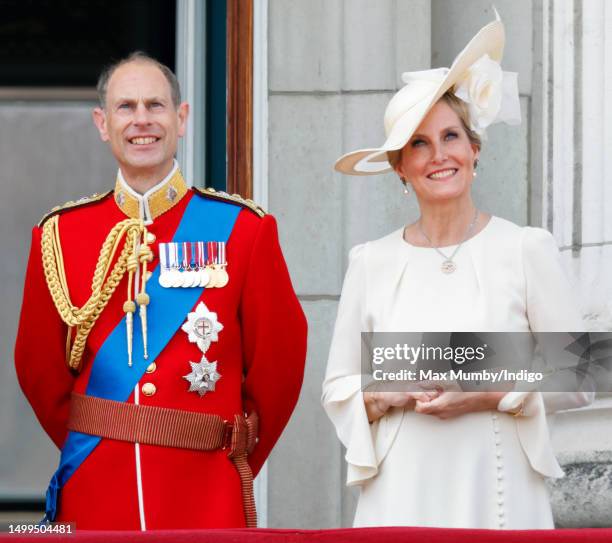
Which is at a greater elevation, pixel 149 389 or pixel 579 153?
pixel 579 153

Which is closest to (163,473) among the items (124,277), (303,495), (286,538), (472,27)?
(124,277)

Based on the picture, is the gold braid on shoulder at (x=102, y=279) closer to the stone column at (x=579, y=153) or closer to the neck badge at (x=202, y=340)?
the neck badge at (x=202, y=340)

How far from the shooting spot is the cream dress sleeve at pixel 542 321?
4453 mm

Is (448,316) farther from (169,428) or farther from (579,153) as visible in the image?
(579,153)

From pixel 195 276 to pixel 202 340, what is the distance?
6.8 inches

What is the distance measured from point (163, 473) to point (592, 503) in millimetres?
1734

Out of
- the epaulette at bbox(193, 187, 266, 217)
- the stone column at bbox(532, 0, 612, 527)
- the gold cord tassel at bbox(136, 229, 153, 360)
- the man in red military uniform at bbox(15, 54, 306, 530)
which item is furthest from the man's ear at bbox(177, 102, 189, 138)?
the stone column at bbox(532, 0, 612, 527)

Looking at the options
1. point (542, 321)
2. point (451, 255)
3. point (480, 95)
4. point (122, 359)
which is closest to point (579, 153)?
point (480, 95)

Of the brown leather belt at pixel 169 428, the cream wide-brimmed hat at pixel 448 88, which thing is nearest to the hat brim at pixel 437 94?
the cream wide-brimmed hat at pixel 448 88

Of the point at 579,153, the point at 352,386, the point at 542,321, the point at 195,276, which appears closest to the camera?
the point at 542,321

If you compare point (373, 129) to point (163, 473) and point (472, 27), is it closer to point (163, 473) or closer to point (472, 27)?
point (472, 27)

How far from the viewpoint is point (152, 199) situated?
16.2ft

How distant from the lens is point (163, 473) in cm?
471

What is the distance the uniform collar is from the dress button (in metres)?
0.45
